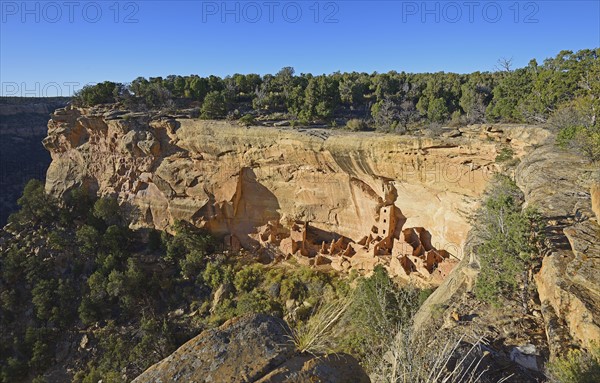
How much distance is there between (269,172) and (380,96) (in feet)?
42.2

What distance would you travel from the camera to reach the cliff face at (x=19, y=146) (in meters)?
35.3

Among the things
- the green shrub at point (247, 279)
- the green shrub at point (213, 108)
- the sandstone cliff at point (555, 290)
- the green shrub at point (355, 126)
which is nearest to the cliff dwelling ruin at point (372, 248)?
the green shrub at point (247, 279)

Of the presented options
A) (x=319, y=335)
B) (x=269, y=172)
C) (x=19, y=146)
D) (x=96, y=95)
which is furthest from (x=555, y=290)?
(x=19, y=146)

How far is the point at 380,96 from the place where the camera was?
28.2 m

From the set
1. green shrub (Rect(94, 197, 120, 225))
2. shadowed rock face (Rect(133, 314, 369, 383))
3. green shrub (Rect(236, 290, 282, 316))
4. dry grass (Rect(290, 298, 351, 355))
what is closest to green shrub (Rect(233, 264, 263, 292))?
green shrub (Rect(236, 290, 282, 316))

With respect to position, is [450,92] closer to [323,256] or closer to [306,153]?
[306,153]

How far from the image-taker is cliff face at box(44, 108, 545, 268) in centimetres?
1561

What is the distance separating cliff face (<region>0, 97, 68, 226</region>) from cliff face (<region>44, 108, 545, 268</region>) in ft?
44.7

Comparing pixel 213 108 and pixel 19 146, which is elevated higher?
pixel 213 108

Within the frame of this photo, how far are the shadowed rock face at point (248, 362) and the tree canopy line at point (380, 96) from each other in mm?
15069

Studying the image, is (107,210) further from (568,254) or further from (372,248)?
(568,254)

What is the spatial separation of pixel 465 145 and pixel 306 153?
752 cm

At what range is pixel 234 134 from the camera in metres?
19.9

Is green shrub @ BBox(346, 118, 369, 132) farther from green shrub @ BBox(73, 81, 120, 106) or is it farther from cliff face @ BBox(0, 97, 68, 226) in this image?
cliff face @ BBox(0, 97, 68, 226)
